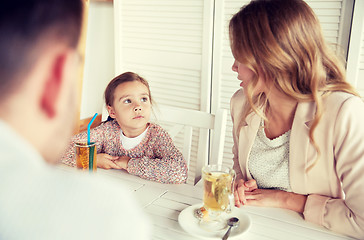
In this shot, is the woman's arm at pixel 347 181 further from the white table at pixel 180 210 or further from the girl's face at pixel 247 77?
the girl's face at pixel 247 77

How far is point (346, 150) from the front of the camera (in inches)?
41.9

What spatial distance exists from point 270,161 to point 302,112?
227mm

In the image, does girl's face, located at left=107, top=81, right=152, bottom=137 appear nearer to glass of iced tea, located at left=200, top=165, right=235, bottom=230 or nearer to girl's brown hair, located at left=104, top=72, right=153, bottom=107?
girl's brown hair, located at left=104, top=72, right=153, bottom=107

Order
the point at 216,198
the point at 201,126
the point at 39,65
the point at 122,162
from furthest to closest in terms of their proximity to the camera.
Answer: the point at 201,126, the point at 122,162, the point at 216,198, the point at 39,65

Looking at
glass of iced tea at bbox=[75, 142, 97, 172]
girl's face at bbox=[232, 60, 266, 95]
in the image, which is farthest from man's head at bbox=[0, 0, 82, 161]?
girl's face at bbox=[232, 60, 266, 95]

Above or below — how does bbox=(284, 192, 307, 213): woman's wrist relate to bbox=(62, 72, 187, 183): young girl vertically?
below

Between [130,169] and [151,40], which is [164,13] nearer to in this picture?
[151,40]

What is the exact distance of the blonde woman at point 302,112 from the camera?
1059mm

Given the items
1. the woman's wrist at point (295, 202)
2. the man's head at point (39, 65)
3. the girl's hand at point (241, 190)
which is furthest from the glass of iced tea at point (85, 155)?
the man's head at point (39, 65)

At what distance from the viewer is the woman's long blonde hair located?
3.73 feet

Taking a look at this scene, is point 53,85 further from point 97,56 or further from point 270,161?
point 97,56

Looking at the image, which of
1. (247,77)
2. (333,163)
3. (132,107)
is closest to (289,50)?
(247,77)

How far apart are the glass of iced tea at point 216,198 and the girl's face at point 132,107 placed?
628 millimetres

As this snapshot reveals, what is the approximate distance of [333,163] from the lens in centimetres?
115
